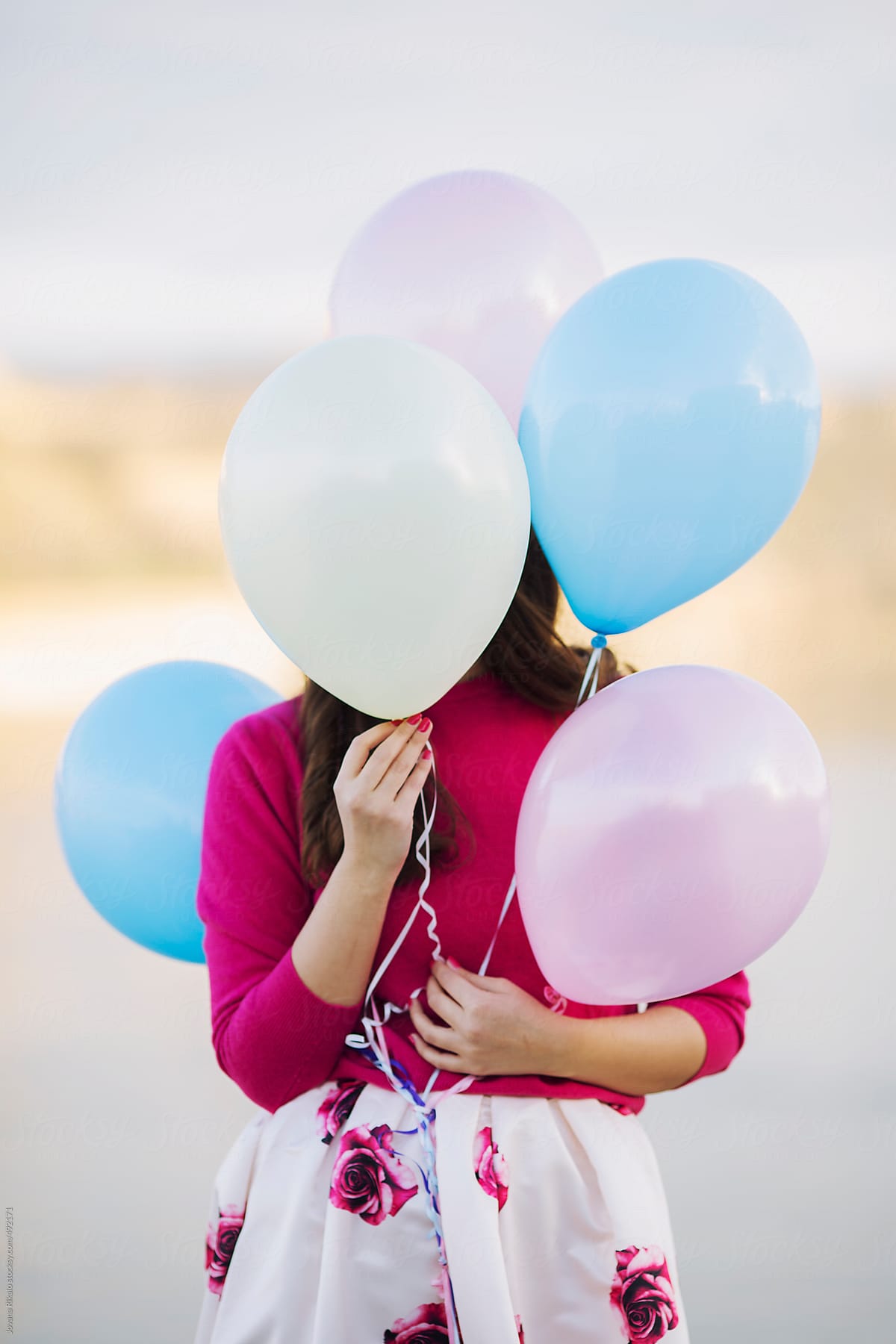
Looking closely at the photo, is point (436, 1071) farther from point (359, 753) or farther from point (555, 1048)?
point (359, 753)

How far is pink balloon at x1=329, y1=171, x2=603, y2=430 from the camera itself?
0.91 m

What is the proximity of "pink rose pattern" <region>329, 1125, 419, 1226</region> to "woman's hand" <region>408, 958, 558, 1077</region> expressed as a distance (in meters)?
0.07

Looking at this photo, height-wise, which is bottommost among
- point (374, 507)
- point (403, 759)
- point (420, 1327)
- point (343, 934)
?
point (420, 1327)

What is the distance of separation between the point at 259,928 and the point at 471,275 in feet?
1.70

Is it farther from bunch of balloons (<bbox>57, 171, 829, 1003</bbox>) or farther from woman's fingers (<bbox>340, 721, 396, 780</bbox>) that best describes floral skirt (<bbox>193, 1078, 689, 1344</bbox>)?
woman's fingers (<bbox>340, 721, 396, 780</bbox>)

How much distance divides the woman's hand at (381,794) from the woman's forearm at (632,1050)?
173 millimetres

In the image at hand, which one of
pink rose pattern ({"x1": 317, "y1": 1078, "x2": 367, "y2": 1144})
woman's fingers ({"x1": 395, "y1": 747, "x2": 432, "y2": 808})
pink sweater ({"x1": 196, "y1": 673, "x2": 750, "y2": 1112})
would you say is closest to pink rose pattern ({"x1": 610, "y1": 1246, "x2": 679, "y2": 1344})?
pink sweater ({"x1": 196, "y1": 673, "x2": 750, "y2": 1112})

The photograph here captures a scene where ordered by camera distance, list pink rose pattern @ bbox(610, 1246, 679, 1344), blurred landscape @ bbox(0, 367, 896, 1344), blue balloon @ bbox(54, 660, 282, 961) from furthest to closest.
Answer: blurred landscape @ bbox(0, 367, 896, 1344), blue balloon @ bbox(54, 660, 282, 961), pink rose pattern @ bbox(610, 1246, 679, 1344)

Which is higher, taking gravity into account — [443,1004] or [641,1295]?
[443,1004]

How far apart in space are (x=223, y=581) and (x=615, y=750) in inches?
141

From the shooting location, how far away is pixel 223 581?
4.25 meters

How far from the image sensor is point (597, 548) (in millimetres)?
838

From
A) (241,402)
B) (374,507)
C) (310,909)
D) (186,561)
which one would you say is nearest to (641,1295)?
(310,909)

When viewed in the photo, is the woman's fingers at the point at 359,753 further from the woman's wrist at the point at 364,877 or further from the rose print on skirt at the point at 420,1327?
the rose print on skirt at the point at 420,1327
